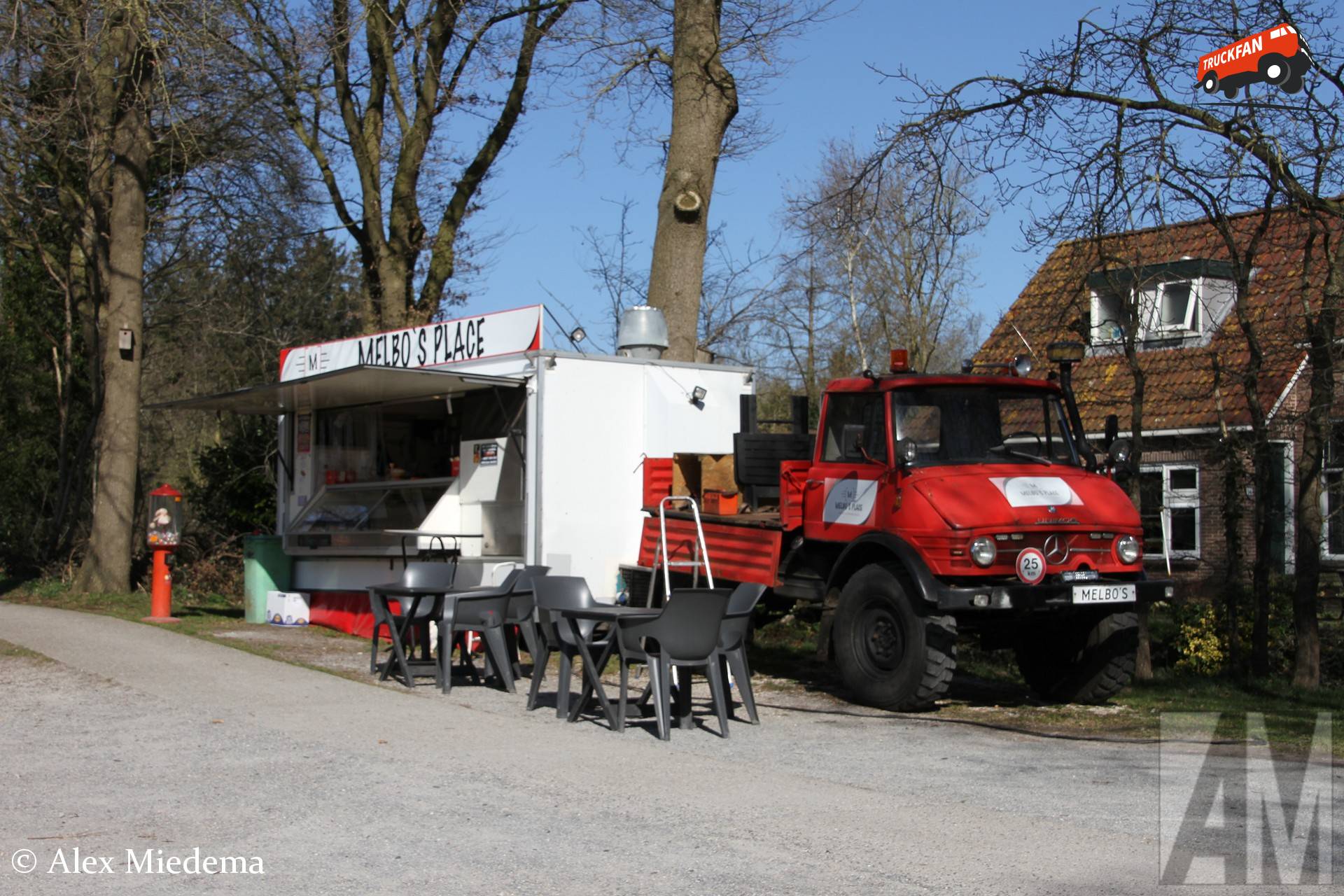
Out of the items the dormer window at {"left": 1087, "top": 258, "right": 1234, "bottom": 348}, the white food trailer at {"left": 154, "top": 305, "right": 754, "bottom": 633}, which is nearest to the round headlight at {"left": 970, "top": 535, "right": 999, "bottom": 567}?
the dormer window at {"left": 1087, "top": 258, "right": 1234, "bottom": 348}

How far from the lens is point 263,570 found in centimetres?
1638

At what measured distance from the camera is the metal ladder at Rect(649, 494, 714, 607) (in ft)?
37.3

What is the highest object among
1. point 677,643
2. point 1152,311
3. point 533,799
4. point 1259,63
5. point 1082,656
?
point 1259,63

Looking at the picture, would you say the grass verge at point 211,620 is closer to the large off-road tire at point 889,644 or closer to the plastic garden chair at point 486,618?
the plastic garden chair at point 486,618

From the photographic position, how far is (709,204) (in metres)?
16.1

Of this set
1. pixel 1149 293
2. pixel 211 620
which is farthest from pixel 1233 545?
pixel 211 620

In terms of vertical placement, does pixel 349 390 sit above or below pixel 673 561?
above

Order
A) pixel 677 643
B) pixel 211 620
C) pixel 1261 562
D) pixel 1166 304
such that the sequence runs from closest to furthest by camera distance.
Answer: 1. pixel 677 643
2. pixel 1261 562
3. pixel 1166 304
4. pixel 211 620

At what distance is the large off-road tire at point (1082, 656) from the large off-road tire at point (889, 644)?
3.87ft

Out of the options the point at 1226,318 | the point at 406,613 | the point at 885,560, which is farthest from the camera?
the point at 1226,318

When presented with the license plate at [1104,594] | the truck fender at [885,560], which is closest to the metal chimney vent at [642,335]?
the truck fender at [885,560]

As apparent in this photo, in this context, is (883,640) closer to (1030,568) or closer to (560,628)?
(1030,568)

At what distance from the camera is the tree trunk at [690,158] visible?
51.9 ft

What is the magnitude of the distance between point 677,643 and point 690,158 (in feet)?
27.7
